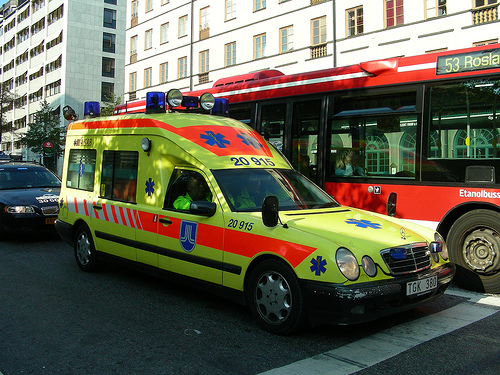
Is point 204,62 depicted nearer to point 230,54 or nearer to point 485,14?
point 230,54

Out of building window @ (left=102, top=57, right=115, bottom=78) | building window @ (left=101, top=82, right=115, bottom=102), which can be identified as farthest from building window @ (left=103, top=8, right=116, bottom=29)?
building window @ (left=101, top=82, right=115, bottom=102)

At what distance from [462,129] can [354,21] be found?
814 inches

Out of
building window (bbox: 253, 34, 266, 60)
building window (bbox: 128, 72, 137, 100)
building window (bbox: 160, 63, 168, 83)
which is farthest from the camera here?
building window (bbox: 128, 72, 137, 100)

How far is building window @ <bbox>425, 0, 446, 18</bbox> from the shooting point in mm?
22658

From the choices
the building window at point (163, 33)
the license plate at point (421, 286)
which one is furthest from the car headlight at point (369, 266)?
the building window at point (163, 33)

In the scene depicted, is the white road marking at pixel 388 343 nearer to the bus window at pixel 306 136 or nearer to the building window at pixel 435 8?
the bus window at pixel 306 136

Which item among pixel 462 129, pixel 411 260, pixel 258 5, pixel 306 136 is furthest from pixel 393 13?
pixel 411 260

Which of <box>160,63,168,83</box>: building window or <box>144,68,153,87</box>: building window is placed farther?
<box>144,68,153,87</box>: building window

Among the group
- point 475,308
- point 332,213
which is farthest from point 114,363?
point 475,308

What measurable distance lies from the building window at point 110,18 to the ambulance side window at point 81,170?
5230 cm

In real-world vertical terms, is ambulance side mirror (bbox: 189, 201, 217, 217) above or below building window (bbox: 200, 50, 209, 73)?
below

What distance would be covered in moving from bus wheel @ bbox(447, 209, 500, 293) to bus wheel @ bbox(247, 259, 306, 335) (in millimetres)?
3107

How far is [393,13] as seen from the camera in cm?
2431

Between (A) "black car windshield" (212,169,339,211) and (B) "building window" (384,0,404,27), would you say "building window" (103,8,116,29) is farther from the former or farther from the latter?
(A) "black car windshield" (212,169,339,211)
